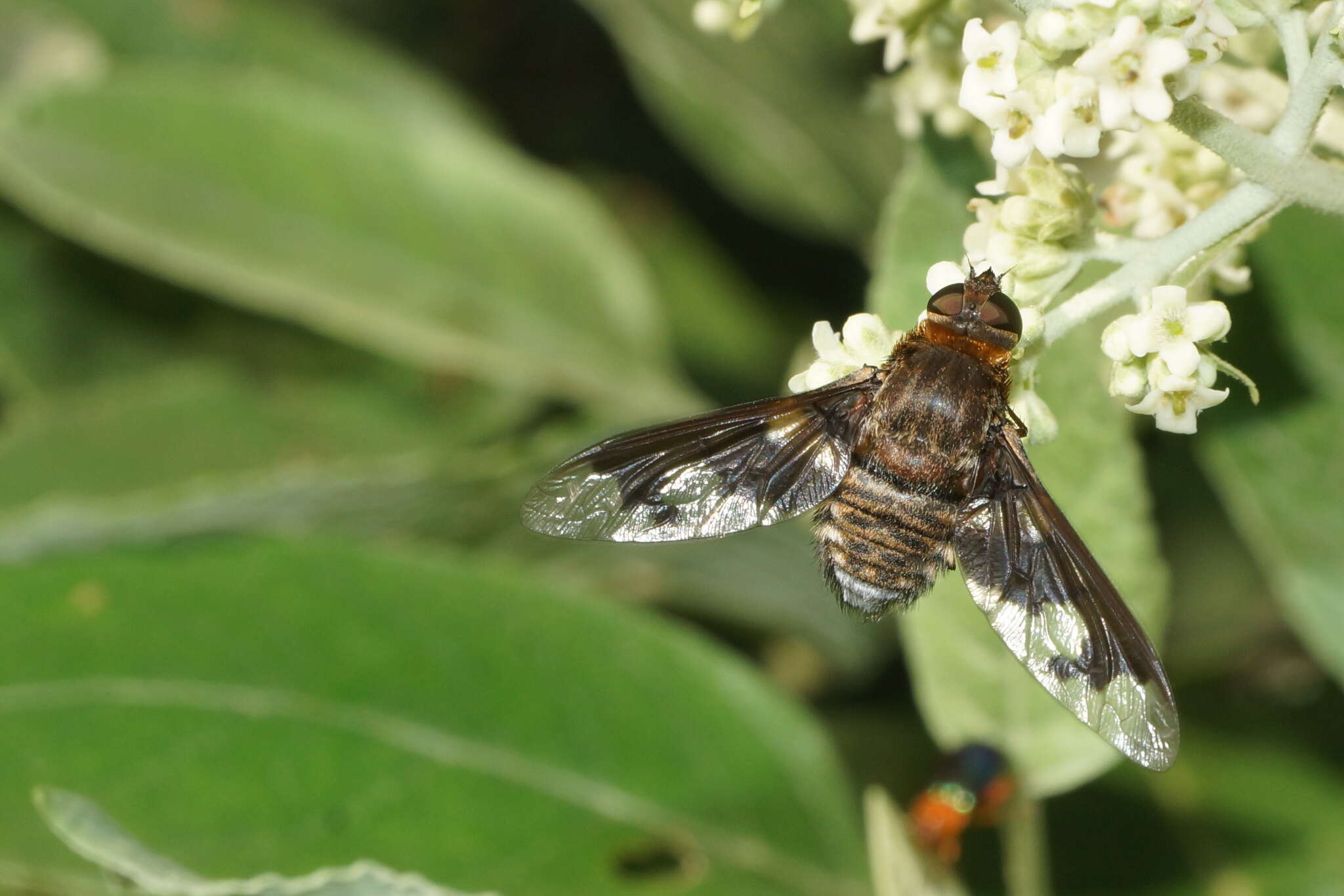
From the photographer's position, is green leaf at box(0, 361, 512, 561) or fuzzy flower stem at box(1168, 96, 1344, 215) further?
green leaf at box(0, 361, 512, 561)

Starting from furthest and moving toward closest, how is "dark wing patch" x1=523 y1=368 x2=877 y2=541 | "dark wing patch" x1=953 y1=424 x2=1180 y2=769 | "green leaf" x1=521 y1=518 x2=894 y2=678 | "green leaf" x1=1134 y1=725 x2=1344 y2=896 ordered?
"green leaf" x1=521 y1=518 x2=894 y2=678 → "green leaf" x1=1134 y1=725 x2=1344 y2=896 → "dark wing patch" x1=523 y1=368 x2=877 y2=541 → "dark wing patch" x1=953 y1=424 x2=1180 y2=769

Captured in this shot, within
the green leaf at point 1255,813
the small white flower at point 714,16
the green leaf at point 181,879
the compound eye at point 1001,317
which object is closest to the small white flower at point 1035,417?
the compound eye at point 1001,317

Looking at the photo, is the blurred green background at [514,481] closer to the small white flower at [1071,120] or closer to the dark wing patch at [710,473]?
the dark wing patch at [710,473]

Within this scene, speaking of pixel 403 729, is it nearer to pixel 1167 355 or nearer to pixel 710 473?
pixel 710 473

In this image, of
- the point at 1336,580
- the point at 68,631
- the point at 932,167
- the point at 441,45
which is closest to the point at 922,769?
the point at 1336,580

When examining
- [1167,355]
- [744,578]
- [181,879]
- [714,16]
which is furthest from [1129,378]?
[744,578]

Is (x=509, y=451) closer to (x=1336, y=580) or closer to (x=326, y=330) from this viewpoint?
(x=326, y=330)

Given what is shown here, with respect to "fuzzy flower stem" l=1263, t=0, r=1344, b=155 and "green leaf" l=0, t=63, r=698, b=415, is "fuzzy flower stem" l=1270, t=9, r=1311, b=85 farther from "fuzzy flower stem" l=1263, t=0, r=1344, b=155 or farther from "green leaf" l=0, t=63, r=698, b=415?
"green leaf" l=0, t=63, r=698, b=415

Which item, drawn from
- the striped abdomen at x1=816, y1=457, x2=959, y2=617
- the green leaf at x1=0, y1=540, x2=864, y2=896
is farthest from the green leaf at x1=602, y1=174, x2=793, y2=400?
the striped abdomen at x1=816, y1=457, x2=959, y2=617
